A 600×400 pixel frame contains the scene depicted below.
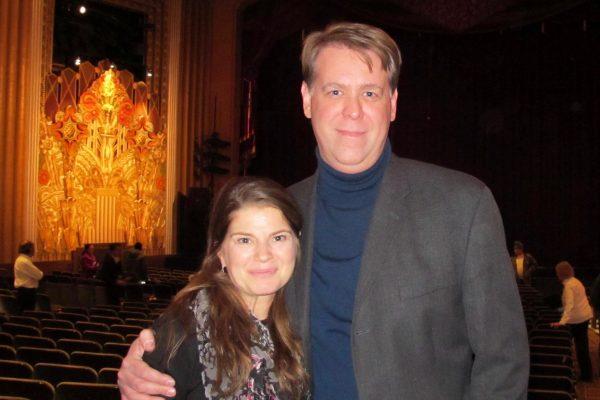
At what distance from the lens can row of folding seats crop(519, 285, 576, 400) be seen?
4.18 m

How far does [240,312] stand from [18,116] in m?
13.1

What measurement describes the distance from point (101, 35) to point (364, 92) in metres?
15.2

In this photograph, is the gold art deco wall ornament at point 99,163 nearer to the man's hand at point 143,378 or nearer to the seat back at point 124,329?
the seat back at point 124,329

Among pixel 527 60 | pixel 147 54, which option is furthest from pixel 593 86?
pixel 147 54

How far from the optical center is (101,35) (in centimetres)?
1584

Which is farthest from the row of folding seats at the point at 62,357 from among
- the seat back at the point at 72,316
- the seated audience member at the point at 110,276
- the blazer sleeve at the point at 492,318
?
the seated audience member at the point at 110,276

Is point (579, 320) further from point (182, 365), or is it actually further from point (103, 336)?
point (182, 365)

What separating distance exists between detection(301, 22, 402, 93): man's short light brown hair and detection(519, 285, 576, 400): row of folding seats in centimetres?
279

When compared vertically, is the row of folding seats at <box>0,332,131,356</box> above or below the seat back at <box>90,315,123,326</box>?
above

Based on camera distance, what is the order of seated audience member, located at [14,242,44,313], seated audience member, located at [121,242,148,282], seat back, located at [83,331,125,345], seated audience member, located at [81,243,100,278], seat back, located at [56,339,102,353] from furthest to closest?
seated audience member, located at [81,243,100,278] < seated audience member, located at [121,242,148,282] < seated audience member, located at [14,242,44,313] < seat back, located at [83,331,125,345] < seat back, located at [56,339,102,353]

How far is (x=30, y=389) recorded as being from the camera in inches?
144

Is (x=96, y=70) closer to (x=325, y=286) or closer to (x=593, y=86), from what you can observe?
(x=593, y=86)

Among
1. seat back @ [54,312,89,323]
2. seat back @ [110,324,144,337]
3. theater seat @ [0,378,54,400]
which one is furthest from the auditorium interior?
theater seat @ [0,378,54,400]

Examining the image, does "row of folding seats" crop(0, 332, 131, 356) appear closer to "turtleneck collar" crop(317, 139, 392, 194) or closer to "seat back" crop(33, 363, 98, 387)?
"seat back" crop(33, 363, 98, 387)
